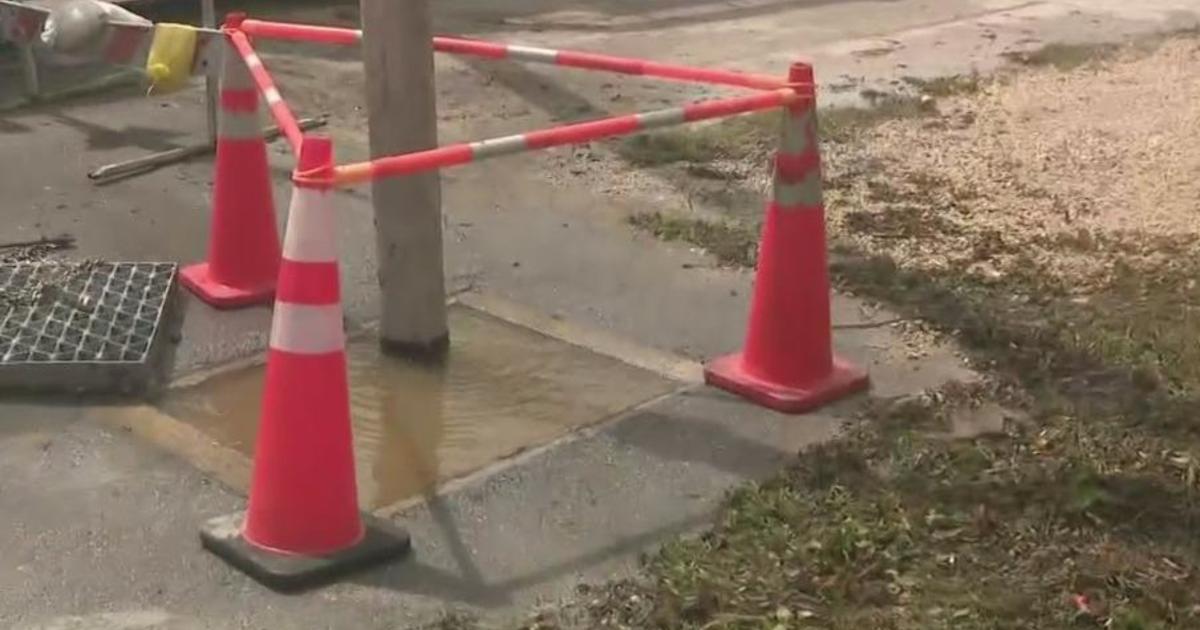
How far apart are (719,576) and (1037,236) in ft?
10.1

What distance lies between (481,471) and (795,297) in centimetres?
105

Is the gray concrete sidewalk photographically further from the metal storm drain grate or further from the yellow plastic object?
the yellow plastic object

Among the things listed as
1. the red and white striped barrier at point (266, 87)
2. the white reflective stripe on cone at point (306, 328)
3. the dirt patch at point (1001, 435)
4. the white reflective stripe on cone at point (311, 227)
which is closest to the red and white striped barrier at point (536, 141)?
the white reflective stripe on cone at point (311, 227)

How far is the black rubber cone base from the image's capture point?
3.58 metres

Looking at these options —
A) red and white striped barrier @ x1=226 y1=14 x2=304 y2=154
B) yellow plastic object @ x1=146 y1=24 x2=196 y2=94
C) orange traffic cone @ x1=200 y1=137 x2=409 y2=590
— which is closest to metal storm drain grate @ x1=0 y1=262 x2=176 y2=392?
yellow plastic object @ x1=146 y1=24 x2=196 y2=94

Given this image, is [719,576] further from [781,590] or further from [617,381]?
[617,381]

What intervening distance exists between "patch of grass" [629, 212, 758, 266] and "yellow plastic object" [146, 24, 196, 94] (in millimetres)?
1832

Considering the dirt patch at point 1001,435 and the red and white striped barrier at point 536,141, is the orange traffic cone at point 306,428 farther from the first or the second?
the dirt patch at point 1001,435

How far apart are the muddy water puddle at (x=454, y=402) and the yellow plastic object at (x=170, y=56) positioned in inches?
48.2

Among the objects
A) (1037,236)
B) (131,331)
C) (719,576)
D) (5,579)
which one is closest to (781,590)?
(719,576)

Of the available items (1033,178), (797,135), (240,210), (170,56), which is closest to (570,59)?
(797,135)

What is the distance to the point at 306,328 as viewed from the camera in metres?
3.59

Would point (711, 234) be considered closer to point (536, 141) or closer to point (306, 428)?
point (536, 141)

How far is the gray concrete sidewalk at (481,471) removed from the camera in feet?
11.8
